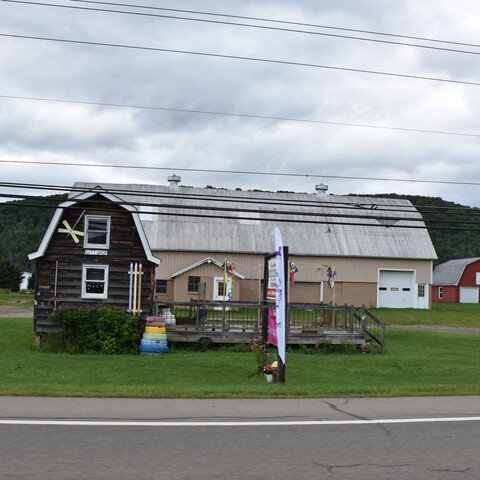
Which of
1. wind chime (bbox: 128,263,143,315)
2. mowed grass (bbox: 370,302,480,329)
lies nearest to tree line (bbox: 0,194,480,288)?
mowed grass (bbox: 370,302,480,329)

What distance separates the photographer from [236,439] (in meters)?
7.26

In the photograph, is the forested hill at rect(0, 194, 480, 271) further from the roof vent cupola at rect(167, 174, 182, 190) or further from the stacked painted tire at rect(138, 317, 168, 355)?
the stacked painted tire at rect(138, 317, 168, 355)

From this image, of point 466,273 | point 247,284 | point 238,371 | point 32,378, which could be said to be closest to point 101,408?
point 32,378

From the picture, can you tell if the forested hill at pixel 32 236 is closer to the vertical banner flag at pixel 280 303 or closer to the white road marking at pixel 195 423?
the vertical banner flag at pixel 280 303

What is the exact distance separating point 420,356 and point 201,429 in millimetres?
15525

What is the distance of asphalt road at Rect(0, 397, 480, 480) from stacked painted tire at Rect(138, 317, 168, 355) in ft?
38.0

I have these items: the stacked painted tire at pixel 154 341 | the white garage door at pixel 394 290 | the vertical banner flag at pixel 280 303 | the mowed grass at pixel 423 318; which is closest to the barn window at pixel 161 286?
the mowed grass at pixel 423 318

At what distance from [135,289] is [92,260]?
1.99 m

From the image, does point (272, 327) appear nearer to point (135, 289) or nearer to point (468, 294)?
point (135, 289)

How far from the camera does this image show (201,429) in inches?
306

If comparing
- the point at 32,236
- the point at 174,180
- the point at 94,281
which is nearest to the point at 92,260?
the point at 94,281

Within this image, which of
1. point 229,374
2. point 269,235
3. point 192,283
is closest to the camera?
point 229,374

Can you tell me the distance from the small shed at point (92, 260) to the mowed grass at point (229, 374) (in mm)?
2319

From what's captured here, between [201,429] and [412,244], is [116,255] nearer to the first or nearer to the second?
[201,429]
